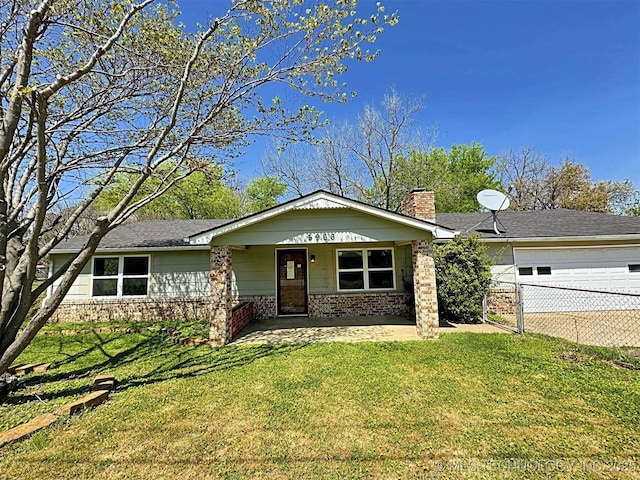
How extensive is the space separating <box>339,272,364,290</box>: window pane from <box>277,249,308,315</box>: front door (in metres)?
1.30

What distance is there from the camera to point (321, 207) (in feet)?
22.7

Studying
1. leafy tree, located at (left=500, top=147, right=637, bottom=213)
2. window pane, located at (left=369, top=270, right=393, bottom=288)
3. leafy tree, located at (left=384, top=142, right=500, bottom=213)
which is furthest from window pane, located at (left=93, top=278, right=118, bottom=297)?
leafy tree, located at (left=500, top=147, right=637, bottom=213)

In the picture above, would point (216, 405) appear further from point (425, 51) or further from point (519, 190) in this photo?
point (519, 190)

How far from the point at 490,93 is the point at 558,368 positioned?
13.3 m

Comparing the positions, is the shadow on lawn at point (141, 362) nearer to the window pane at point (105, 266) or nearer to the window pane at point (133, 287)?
the window pane at point (133, 287)

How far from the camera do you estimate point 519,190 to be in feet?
83.4

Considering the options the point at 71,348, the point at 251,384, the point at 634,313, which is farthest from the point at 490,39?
the point at 71,348

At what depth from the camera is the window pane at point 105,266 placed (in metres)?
10.1

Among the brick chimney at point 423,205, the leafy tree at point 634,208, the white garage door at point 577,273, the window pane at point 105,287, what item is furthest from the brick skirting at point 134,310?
the leafy tree at point 634,208

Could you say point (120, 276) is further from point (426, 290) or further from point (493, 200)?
point (493, 200)

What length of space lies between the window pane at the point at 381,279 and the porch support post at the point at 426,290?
10.3 feet

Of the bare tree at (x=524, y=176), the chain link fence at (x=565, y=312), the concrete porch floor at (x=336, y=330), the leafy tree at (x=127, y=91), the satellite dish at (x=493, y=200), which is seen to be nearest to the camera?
the leafy tree at (x=127, y=91)

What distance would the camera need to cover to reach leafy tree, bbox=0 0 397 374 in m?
4.10

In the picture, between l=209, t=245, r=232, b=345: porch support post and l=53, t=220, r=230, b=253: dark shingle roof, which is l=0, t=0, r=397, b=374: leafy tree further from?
l=53, t=220, r=230, b=253: dark shingle roof
